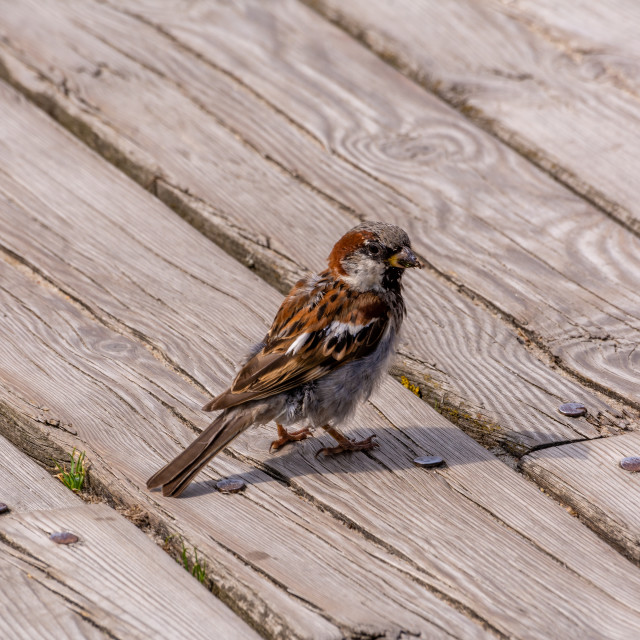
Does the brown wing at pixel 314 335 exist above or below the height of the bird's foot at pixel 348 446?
above

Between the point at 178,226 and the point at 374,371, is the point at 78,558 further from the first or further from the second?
the point at 178,226

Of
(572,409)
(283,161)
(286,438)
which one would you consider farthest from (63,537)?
(283,161)

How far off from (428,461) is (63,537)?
1093mm

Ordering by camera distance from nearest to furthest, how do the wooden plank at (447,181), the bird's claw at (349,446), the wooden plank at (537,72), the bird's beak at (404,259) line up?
the bird's claw at (349,446) < the bird's beak at (404,259) < the wooden plank at (447,181) < the wooden plank at (537,72)

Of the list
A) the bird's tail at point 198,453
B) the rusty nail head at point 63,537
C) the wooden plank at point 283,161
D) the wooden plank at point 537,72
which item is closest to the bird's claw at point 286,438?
the bird's tail at point 198,453

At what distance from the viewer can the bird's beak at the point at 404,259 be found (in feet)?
11.5

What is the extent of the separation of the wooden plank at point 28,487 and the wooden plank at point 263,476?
13cm

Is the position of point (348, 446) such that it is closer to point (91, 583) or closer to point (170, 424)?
point (170, 424)

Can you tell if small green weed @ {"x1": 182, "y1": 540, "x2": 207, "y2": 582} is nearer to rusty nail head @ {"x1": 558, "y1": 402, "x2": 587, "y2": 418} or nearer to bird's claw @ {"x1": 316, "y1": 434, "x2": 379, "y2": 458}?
bird's claw @ {"x1": 316, "y1": 434, "x2": 379, "y2": 458}

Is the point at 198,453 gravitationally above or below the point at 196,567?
above

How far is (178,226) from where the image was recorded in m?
4.03

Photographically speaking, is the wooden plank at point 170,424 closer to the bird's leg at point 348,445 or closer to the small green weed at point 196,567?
the small green weed at point 196,567

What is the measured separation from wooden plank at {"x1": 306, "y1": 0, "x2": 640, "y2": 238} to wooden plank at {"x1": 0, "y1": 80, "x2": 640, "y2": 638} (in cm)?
147

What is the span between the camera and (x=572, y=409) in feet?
10.6
